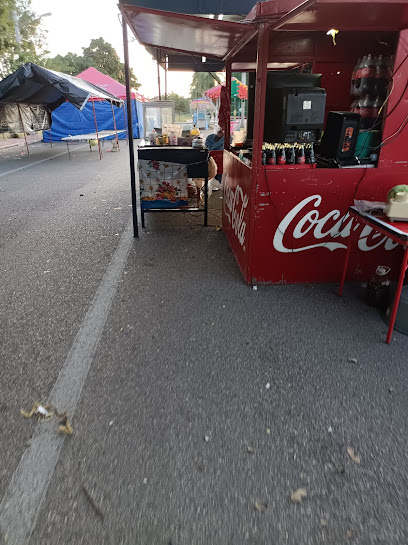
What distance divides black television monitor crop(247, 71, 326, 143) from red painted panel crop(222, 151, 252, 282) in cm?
54

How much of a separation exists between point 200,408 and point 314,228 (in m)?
2.27

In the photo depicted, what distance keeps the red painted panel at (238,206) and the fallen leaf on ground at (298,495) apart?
2.42 metres

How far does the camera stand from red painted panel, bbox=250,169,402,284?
3686 mm

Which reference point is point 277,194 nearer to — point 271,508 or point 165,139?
point 271,508

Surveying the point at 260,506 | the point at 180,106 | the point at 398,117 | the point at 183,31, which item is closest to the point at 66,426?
the point at 260,506

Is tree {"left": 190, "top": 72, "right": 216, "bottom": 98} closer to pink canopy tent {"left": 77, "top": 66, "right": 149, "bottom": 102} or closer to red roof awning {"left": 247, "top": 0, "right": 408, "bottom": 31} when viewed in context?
pink canopy tent {"left": 77, "top": 66, "right": 149, "bottom": 102}

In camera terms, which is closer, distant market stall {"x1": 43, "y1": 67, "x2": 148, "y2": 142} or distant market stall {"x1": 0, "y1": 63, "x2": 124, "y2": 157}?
distant market stall {"x1": 0, "y1": 63, "x2": 124, "y2": 157}

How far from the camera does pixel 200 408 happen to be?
7.89 feet

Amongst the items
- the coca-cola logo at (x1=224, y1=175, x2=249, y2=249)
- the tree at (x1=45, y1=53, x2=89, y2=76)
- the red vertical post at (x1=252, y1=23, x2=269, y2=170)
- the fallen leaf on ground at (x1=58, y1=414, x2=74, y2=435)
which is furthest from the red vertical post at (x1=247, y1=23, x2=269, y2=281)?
the tree at (x1=45, y1=53, x2=89, y2=76)

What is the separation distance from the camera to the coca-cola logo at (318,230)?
3.78 meters

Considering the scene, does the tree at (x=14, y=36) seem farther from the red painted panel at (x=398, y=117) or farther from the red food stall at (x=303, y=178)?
the red painted panel at (x=398, y=117)

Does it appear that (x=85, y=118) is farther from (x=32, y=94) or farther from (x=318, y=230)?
(x=318, y=230)

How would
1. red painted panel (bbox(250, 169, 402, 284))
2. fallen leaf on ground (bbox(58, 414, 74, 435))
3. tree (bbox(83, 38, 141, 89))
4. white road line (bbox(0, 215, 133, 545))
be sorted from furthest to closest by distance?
tree (bbox(83, 38, 141, 89)), red painted panel (bbox(250, 169, 402, 284)), fallen leaf on ground (bbox(58, 414, 74, 435)), white road line (bbox(0, 215, 133, 545))

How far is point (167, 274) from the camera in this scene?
14.4 feet
